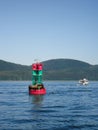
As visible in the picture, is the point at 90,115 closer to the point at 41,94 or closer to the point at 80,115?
the point at 80,115

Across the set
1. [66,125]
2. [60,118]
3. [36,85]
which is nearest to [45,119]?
[60,118]

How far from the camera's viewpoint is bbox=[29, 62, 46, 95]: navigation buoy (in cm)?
10519

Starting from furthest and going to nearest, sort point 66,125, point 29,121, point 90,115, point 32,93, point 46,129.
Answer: point 32,93 < point 90,115 < point 29,121 < point 66,125 < point 46,129

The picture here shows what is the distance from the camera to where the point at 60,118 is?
49.2 metres

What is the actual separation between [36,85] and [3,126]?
63.0 metres

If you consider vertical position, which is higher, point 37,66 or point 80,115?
point 37,66

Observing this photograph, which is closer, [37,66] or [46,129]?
[46,129]

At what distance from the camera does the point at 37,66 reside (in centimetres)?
10938

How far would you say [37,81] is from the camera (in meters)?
112

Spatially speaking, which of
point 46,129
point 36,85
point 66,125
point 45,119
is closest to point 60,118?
point 45,119

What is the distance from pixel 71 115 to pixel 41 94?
177 feet

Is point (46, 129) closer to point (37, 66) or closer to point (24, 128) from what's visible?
point (24, 128)

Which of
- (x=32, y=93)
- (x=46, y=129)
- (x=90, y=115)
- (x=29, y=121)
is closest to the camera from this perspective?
(x=46, y=129)

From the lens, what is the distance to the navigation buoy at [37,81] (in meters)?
105
